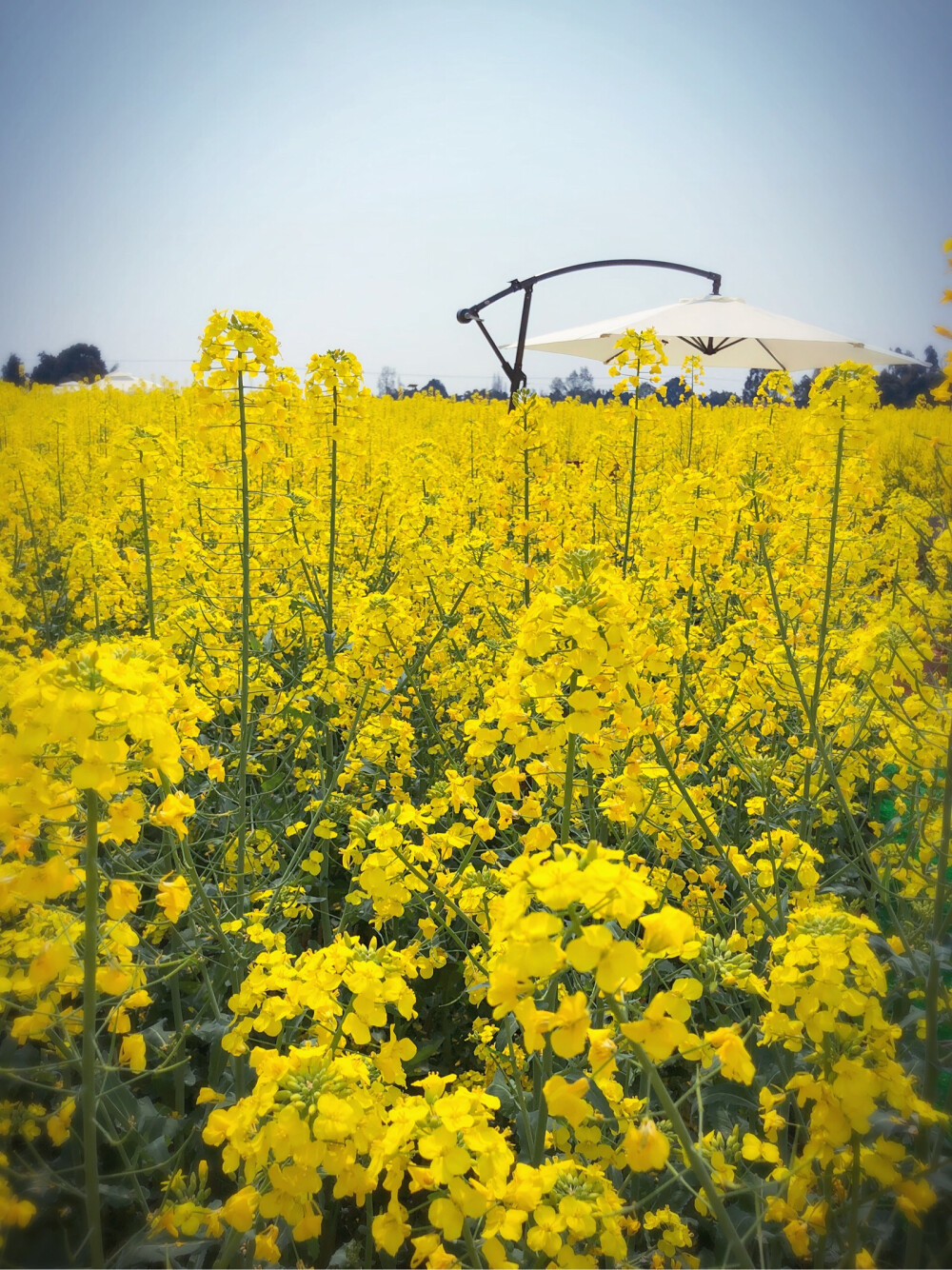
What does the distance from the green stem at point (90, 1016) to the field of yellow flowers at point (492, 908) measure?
0.03 feet

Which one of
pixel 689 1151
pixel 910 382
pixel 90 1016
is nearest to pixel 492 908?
pixel 689 1151

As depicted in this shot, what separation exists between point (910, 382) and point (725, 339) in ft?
24.2

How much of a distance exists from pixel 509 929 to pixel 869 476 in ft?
10.3

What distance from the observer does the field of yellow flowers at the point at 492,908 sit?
1183 millimetres

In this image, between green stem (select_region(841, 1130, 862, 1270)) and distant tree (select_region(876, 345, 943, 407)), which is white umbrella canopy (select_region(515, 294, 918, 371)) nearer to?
distant tree (select_region(876, 345, 943, 407))

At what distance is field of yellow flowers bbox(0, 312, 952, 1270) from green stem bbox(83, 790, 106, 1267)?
0.03 feet

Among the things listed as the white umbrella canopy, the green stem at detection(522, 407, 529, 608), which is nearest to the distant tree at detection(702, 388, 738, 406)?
the white umbrella canopy

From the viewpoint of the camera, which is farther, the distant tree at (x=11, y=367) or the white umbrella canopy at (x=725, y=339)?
the white umbrella canopy at (x=725, y=339)

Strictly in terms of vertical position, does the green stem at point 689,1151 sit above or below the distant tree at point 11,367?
below

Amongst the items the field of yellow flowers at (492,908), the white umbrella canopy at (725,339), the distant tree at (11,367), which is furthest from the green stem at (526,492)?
the white umbrella canopy at (725,339)

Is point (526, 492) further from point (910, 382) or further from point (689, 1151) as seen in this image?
point (689, 1151)

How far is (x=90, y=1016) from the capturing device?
1.28 m

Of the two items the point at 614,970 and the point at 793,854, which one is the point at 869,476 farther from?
the point at 614,970

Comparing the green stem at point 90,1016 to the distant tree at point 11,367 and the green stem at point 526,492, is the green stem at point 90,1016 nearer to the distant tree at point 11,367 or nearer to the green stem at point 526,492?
the distant tree at point 11,367
